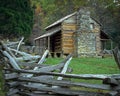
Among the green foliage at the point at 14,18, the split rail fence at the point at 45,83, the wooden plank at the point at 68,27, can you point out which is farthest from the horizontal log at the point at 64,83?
the wooden plank at the point at 68,27

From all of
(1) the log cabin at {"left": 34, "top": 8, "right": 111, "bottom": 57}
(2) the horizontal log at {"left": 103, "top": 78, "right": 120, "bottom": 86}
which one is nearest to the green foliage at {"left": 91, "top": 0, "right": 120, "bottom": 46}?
(1) the log cabin at {"left": 34, "top": 8, "right": 111, "bottom": 57}

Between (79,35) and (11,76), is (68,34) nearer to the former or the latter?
(79,35)

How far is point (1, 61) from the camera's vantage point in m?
11.7

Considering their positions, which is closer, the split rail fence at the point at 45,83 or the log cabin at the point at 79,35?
the split rail fence at the point at 45,83

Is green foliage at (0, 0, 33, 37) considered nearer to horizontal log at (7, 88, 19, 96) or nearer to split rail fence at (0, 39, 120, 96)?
split rail fence at (0, 39, 120, 96)

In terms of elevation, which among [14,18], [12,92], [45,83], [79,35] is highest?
[14,18]

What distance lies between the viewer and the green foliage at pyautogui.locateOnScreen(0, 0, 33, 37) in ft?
106

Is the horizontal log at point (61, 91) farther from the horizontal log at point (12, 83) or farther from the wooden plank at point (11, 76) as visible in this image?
the wooden plank at point (11, 76)

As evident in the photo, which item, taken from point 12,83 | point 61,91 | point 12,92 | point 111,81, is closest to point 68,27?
point 12,83

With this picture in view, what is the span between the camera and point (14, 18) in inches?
1293

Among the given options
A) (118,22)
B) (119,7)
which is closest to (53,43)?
(118,22)

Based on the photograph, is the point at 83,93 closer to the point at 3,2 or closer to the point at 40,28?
the point at 3,2

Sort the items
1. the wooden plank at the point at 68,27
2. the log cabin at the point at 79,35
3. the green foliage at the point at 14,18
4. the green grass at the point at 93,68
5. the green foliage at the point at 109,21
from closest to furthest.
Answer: the green grass at the point at 93,68
the green foliage at the point at 14,18
the log cabin at the point at 79,35
the wooden plank at the point at 68,27
the green foliage at the point at 109,21

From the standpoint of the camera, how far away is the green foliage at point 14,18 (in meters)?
32.4
